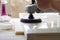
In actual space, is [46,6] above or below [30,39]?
above

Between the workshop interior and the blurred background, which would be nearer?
the workshop interior

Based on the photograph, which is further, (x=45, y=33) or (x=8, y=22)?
(x=8, y=22)

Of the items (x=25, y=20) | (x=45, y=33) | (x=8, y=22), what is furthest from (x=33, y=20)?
(x=45, y=33)

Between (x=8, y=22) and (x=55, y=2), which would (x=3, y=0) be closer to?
(x=8, y=22)

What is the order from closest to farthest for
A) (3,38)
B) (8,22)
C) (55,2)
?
(55,2) < (3,38) < (8,22)

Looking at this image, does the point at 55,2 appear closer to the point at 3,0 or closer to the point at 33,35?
the point at 33,35

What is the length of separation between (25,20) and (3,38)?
237 millimetres

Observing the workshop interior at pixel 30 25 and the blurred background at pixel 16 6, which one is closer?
the workshop interior at pixel 30 25

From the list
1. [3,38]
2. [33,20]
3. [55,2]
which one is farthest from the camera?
[33,20]

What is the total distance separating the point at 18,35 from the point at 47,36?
0.26 metres

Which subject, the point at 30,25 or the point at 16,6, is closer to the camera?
the point at 30,25

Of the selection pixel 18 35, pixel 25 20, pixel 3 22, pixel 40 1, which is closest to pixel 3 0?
pixel 3 22

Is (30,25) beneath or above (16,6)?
beneath

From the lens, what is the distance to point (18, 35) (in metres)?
0.92
